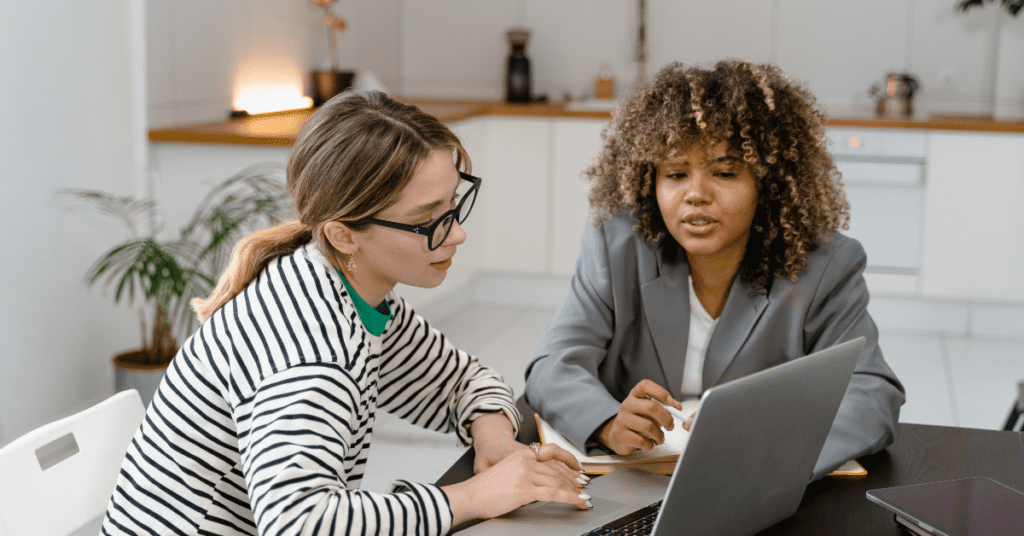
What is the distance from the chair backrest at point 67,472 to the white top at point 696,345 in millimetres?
795

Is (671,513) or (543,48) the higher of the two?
(543,48)

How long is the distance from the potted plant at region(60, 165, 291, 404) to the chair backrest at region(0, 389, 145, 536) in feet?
3.77

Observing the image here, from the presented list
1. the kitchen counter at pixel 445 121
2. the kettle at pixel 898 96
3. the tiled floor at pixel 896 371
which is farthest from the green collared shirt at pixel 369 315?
the kettle at pixel 898 96

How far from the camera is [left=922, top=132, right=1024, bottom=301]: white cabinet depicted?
392cm

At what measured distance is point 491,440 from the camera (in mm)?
1193

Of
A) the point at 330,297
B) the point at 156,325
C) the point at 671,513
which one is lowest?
the point at 156,325

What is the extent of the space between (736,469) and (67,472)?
2.54ft

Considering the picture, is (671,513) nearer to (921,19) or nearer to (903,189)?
(903,189)

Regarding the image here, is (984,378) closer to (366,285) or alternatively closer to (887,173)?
(887,173)

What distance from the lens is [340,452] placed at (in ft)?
3.00

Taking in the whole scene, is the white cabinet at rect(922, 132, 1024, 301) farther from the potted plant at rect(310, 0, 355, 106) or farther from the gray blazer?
the gray blazer

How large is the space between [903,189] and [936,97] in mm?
750

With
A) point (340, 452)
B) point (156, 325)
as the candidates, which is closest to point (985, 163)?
point (156, 325)

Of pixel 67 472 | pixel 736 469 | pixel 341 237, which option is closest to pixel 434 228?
pixel 341 237
